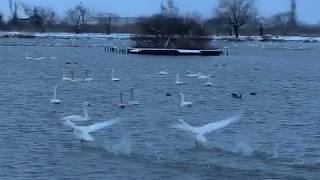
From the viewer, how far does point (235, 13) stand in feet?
504

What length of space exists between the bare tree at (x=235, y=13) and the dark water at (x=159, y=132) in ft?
346

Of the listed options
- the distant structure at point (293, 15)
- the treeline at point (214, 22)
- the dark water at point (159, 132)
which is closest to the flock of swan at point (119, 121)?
the dark water at point (159, 132)

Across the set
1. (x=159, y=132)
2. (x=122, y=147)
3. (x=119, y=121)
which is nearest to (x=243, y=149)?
(x=122, y=147)

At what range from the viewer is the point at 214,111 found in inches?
1191

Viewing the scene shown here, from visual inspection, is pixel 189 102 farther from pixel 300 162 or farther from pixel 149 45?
pixel 149 45

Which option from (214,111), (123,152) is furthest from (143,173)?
(214,111)

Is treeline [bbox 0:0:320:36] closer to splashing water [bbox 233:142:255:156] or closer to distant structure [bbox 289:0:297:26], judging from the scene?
distant structure [bbox 289:0:297:26]

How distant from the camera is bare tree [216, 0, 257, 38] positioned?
152 m

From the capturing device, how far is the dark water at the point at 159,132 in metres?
18.4

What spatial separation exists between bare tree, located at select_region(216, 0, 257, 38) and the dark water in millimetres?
105334

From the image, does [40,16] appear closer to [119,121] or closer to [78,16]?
[78,16]

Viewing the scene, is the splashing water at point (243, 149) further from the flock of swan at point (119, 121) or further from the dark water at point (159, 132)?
the flock of swan at point (119, 121)

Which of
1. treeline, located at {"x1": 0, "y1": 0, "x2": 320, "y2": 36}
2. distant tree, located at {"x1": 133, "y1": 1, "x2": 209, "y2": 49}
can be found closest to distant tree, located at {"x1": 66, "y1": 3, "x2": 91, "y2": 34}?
treeline, located at {"x1": 0, "y1": 0, "x2": 320, "y2": 36}

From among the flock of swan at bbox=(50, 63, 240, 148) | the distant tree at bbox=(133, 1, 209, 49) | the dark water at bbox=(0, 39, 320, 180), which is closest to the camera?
the dark water at bbox=(0, 39, 320, 180)
